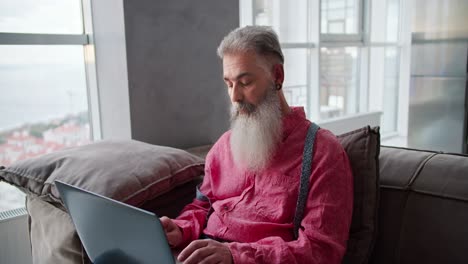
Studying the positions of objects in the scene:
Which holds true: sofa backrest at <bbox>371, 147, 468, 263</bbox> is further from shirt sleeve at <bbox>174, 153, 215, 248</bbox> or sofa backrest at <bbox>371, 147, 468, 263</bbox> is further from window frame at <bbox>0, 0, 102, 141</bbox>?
window frame at <bbox>0, 0, 102, 141</bbox>

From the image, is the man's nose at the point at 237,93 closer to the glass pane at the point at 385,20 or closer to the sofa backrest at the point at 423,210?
the sofa backrest at the point at 423,210

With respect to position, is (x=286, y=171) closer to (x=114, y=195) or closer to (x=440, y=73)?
(x=114, y=195)

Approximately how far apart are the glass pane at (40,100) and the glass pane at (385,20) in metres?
3.11

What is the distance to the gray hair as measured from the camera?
127cm

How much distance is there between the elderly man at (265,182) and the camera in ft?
3.63

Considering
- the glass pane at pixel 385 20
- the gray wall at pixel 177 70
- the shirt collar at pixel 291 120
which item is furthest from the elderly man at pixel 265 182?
the glass pane at pixel 385 20

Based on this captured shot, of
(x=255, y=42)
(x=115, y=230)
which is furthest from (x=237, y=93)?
(x=115, y=230)

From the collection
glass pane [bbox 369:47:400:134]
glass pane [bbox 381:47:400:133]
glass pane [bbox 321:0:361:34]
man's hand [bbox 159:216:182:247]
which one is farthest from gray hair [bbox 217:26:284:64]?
glass pane [bbox 381:47:400:133]

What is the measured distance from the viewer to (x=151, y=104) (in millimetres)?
2143

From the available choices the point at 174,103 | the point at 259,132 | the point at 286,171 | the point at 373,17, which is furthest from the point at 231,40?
the point at 373,17

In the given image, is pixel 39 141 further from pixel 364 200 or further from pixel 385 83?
pixel 385 83

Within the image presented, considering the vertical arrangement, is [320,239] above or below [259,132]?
below

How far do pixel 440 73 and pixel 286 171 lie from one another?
2.81 meters

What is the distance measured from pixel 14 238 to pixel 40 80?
71 centimetres
